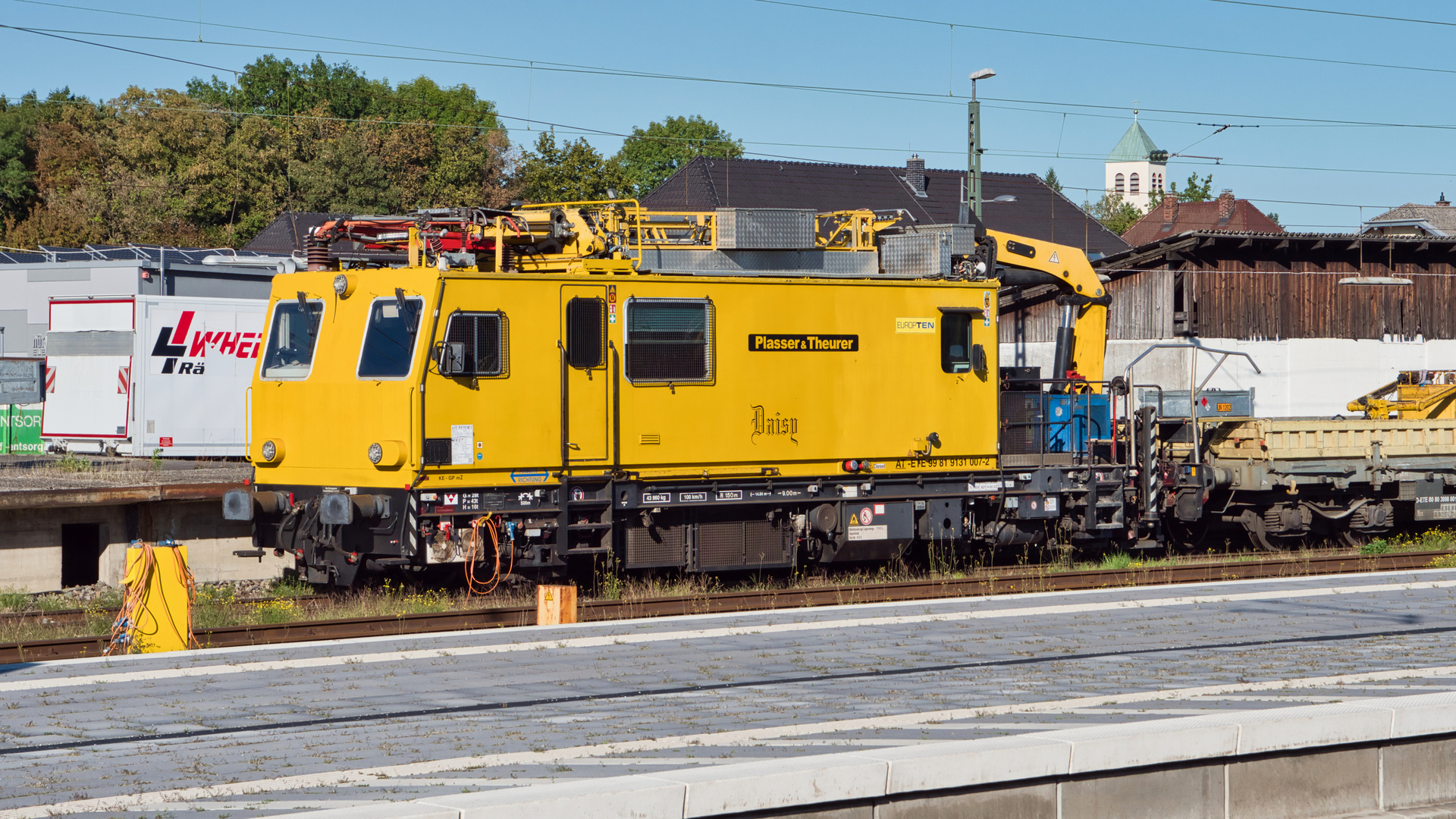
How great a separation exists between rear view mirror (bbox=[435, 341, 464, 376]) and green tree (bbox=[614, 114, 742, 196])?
72288 millimetres

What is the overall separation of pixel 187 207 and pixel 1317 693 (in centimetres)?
6768

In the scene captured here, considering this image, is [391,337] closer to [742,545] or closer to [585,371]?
[585,371]

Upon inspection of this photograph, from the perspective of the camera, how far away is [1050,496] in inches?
673

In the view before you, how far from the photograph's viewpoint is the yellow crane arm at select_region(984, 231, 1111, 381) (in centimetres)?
1792

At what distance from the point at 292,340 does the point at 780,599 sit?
222 inches

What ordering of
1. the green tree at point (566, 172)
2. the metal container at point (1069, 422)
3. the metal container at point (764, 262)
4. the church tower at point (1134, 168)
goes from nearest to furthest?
the metal container at point (764, 262) → the metal container at point (1069, 422) → the green tree at point (566, 172) → the church tower at point (1134, 168)

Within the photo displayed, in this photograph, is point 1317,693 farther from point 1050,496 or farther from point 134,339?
point 134,339

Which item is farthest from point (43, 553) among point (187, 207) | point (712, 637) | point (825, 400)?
point (187, 207)

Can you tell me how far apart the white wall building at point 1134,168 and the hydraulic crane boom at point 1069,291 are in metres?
164

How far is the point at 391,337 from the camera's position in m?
13.7

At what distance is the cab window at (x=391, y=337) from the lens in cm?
1352

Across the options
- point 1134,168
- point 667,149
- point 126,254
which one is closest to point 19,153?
point 667,149

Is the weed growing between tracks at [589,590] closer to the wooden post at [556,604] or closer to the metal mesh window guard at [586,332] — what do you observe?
the wooden post at [556,604]

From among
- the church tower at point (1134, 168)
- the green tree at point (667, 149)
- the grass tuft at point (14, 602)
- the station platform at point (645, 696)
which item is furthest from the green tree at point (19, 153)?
the church tower at point (1134, 168)
